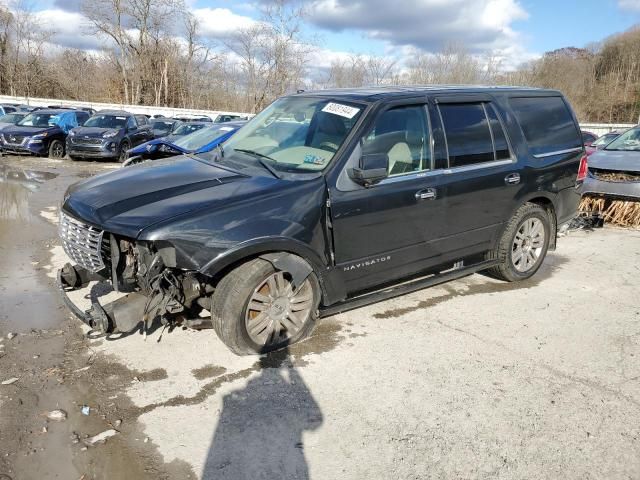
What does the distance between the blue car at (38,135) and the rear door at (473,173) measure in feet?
51.4

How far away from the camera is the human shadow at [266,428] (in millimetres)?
2725

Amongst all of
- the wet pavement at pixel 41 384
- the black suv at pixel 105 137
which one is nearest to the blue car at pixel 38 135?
the black suv at pixel 105 137

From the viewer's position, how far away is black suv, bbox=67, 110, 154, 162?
15.7m

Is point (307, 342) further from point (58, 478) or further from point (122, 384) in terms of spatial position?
point (58, 478)

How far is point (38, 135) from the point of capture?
1631cm

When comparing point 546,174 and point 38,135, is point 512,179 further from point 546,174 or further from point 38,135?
point 38,135

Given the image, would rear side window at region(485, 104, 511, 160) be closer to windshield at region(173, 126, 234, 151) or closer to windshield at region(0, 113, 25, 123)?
windshield at region(173, 126, 234, 151)

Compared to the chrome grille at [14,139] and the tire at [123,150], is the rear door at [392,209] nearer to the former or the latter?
the tire at [123,150]

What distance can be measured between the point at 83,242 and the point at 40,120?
16.7 meters

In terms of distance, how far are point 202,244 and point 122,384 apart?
113cm

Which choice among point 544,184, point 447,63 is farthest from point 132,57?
point 544,184

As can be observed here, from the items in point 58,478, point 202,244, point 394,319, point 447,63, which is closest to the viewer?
point 58,478

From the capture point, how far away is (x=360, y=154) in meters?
3.97

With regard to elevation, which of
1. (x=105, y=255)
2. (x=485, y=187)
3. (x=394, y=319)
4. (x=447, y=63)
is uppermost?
(x=447, y=63)
